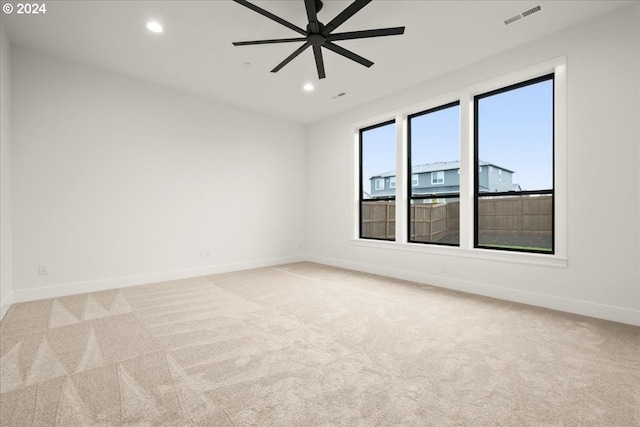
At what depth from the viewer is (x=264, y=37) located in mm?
3379

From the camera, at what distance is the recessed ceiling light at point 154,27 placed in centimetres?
311

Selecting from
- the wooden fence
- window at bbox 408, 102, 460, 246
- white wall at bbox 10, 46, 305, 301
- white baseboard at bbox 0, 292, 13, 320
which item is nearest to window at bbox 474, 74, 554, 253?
the wooden fence

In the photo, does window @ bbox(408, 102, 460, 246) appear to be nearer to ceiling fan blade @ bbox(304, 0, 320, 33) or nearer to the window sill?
the window sill

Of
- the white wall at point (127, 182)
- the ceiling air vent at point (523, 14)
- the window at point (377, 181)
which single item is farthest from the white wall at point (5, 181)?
the ceiling air vent at point (523, 14)

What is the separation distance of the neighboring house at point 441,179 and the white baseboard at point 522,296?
4.27ft

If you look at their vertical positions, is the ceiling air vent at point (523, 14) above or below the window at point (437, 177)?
above

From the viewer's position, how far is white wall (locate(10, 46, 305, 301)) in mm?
3707

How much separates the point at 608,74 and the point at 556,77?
0.44m

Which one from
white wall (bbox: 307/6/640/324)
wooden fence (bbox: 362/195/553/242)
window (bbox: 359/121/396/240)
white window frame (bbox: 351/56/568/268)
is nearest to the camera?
white wall (bbox: 307/6/640/324)

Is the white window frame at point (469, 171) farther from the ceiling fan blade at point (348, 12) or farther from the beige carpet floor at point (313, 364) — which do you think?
the ceiling fan blade at point (348, 12)

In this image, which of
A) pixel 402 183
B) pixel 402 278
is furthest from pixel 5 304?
pixel 402 183

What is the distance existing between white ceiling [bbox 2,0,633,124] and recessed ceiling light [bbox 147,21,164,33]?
6 cm

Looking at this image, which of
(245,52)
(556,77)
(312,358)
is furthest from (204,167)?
(556,77)

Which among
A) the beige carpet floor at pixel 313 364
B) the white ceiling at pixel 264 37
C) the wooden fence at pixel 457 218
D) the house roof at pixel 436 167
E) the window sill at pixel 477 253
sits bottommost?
the beige carpet floor at pixel 313 364
